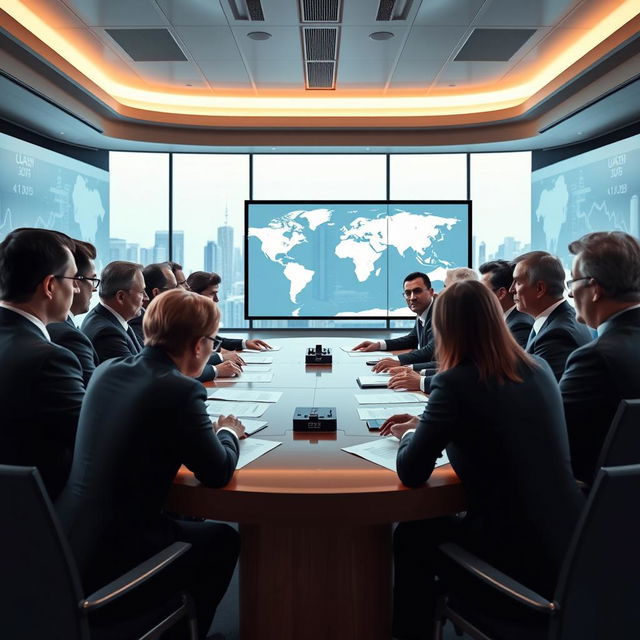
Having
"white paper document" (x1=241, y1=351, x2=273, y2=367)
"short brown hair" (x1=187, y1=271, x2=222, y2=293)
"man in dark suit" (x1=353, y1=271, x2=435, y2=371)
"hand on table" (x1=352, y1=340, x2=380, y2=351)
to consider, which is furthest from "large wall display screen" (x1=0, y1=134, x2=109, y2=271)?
"man in dark suit" (x1=353, y1=271, x2=435, y2=371)

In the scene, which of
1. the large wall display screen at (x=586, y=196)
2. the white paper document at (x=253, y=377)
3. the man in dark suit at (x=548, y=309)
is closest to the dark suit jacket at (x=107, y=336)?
the white paper document at (x=253, y=377)

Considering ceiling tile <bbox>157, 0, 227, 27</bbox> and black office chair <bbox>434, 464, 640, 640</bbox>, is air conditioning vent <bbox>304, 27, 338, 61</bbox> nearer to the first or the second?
A: ceiling tile <bbox>157, 0, 227, 27</bbox>

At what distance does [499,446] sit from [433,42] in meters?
4.53

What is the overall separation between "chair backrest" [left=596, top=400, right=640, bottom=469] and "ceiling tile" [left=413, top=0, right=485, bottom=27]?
372cm

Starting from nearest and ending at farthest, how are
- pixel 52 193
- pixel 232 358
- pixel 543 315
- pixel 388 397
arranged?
pixel 388 397
pixel 543 315
pixel 232 358
pixel 52 193

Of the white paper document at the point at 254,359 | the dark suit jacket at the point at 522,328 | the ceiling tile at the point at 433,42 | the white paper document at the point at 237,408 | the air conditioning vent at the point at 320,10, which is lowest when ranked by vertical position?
the white paper document at the point at 237,408

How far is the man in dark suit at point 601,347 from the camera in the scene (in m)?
1.86

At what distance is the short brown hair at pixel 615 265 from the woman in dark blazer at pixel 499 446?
0.55 m

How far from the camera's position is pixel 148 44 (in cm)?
512

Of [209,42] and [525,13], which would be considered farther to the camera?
[209,42]

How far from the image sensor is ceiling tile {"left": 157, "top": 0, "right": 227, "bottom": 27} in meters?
4.32

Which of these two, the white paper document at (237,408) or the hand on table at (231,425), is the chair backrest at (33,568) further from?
the white paper document at (237,408)

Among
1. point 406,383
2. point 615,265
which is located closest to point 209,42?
point 406,383

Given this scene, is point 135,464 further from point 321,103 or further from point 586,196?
point 586,196
